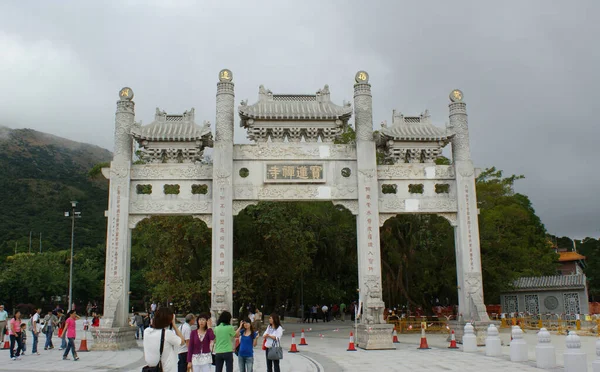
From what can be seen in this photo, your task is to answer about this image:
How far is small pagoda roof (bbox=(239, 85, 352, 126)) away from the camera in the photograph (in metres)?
14.0

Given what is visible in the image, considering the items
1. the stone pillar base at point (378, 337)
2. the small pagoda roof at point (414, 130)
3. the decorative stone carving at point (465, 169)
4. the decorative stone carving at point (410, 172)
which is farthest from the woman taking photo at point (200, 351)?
the decorative stone carving at point (465, 169)

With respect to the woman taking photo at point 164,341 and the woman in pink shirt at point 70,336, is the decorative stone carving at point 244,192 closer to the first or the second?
the woman in pink shirt at point 70,336

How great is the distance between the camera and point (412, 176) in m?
14.3

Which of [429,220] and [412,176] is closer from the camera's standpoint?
[412,176]

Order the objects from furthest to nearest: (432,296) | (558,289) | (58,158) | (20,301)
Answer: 1. (58,158)
2. (20,301)
3. (432,296)
4. (558,289)

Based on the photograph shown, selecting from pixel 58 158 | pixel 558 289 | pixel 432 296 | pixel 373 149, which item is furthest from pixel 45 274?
pixel 58 158

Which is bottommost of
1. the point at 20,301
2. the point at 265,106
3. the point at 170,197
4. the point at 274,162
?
the point at 20,301

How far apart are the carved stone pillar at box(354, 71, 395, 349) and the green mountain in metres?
28.9

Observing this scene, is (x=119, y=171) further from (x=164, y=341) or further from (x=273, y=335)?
(x=164, y=341)

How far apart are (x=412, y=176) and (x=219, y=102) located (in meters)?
5.66

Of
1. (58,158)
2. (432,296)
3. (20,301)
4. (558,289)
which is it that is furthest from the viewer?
(58,158)

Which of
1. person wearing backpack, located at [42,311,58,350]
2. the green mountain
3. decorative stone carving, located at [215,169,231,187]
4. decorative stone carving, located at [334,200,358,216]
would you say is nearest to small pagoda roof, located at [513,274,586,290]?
decorative stone carving, located at [334,200,358,216]

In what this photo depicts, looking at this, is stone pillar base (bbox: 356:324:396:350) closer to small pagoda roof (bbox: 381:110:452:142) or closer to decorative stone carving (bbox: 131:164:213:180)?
small pagoda roof (bbox: 381:110:452:142)

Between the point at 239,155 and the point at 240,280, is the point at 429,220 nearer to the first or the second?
the point at 240,280
